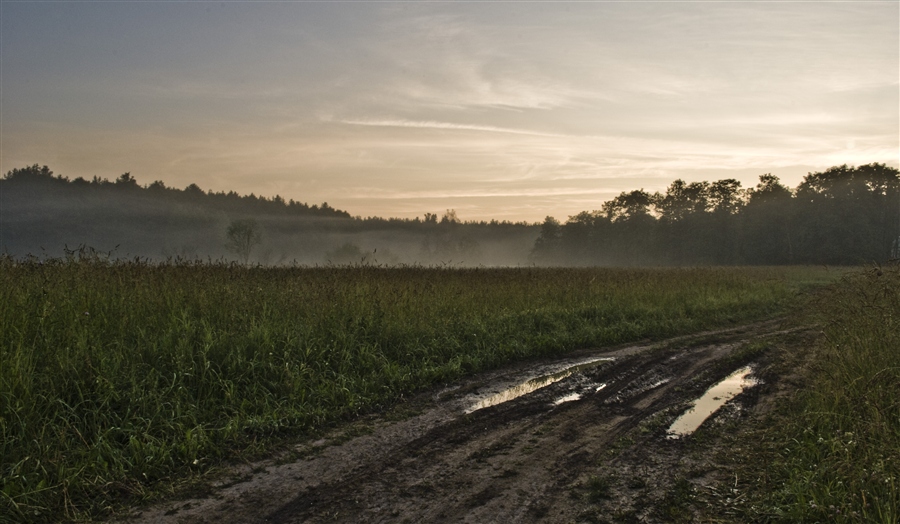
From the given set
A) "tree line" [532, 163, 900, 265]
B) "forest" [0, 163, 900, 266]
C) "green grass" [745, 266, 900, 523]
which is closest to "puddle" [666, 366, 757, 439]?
"green grass" [745, 266, 900, 523]

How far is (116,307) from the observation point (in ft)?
23.3

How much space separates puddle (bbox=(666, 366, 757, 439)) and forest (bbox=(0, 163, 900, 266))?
10614 mm

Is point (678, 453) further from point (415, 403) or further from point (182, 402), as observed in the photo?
point (182, 402)

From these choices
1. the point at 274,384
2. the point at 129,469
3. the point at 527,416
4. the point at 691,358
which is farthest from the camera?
the point at 691,358

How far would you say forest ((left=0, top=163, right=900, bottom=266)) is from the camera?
202 ft

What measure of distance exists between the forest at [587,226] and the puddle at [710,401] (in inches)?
418

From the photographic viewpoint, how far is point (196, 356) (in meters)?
6.18

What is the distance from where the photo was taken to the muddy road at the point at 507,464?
3.51 metres

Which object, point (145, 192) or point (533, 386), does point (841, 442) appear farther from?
point (145, 192)

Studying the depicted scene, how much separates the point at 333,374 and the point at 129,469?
281cm

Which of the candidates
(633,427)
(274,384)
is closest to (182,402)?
(274,384)

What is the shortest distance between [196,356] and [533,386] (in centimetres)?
458

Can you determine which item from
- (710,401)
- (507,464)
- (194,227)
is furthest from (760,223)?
(194,227)

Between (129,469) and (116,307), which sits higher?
(116,307)
